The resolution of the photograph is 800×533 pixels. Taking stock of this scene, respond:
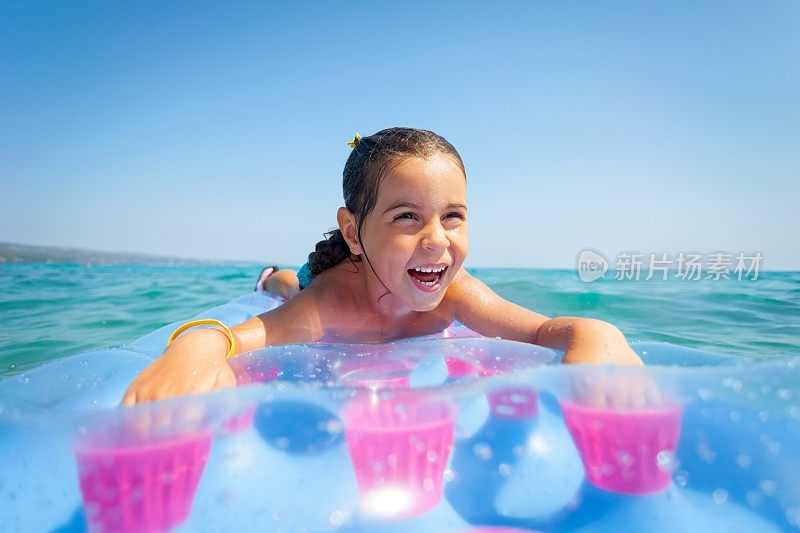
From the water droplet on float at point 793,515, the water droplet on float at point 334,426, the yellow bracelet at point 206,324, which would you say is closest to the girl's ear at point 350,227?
the yellow bracelet at point 206,324

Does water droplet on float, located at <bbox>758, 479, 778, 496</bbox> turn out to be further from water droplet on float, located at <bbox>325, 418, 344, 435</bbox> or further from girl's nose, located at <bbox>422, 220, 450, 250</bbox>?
girl's nose, located at <bbox>422, 220, 450, 250</bbox>

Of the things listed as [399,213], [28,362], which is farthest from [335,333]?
[28,362]

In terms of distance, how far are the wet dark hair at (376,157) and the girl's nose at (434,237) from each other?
298mm

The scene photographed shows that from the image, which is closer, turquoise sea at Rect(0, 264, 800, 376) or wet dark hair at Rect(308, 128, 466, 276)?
wet dark hair at Rect(308, 128, 466, 276)

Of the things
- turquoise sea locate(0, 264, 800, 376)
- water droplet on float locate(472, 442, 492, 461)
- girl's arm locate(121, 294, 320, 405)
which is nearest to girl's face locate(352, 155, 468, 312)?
girl's arm locate(121, 294, 320, 405)

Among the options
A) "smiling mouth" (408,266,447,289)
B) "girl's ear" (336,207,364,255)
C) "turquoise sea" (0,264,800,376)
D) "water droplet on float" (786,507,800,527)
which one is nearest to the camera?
"water droplet on float" (786,507,800,527)

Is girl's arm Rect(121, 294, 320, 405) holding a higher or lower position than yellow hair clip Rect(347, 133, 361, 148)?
lower

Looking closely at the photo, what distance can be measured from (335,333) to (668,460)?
63.2 inches

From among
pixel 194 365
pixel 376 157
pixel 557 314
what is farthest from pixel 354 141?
pixel 557 314

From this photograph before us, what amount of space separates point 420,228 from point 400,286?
0.26 meters

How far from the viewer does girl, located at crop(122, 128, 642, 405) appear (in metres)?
1.51

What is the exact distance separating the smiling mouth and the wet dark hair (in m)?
0.33

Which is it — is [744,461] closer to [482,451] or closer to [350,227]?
[482,451]

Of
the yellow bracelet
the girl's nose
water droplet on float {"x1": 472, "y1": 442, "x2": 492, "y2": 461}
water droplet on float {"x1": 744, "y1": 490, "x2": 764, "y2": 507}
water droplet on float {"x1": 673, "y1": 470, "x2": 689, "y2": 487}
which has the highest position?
the girl's nose
